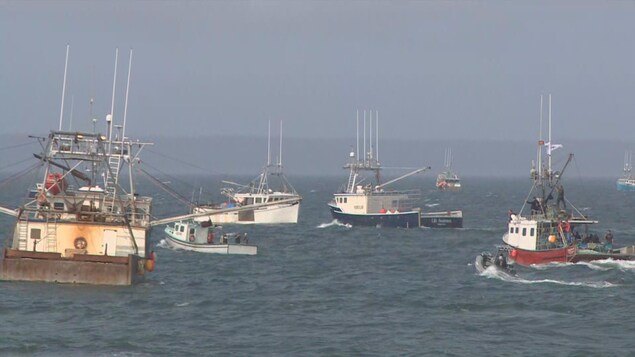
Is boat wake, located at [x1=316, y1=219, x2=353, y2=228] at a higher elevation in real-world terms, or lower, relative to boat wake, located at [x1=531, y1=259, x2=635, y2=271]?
higher

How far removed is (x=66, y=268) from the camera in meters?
64.3

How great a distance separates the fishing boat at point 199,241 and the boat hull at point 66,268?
25732mm

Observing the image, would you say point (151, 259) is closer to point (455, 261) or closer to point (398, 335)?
point (398, 335)

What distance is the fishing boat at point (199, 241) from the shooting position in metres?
90.7

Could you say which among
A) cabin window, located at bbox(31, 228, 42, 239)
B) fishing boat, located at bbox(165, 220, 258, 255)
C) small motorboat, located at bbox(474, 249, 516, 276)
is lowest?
small motorboat, located at bbox(474, 249, 516, 276)

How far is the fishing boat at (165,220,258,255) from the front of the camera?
90.7m

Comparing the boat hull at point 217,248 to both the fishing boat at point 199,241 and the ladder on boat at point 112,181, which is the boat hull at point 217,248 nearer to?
the fishing boat at point 199,241

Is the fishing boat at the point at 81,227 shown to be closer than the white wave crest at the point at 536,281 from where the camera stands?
Yes

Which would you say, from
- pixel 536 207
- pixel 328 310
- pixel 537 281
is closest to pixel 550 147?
pixel 536 207

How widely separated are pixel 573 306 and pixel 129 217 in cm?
2565

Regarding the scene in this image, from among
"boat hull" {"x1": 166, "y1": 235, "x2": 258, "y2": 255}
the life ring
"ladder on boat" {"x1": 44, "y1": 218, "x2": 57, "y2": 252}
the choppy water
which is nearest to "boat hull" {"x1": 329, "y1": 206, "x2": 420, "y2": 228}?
the choppy water

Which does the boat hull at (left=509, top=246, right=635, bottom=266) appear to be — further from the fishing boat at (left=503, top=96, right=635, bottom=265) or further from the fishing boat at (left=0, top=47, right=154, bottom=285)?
the fishing boat at (left=0, top=47, right=154, bottom=285)

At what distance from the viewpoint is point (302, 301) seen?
214 feet

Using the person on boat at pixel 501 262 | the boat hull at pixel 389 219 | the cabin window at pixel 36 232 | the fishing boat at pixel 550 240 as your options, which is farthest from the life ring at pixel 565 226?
the boat hull at pixel 389 219
